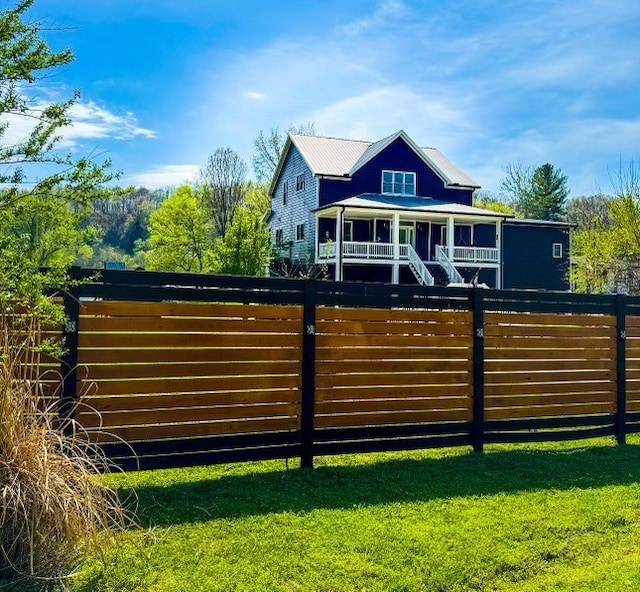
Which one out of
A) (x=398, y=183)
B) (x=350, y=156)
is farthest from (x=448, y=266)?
(x=350, y=156)

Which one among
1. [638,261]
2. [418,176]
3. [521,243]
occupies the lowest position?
[638,261]

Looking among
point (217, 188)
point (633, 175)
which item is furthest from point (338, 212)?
point (217, 188)

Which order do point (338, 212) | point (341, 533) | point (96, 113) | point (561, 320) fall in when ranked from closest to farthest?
point (341, 533)
point (96, 113)
point (561, 320)
point (338, 212)

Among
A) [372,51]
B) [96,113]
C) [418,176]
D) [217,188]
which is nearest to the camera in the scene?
[96,113]

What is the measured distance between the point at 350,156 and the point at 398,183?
8.81 ft

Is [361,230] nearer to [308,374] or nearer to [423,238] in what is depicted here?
[423,238]

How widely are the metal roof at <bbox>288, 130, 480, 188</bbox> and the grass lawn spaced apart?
20.3 m

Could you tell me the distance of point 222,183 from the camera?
34719 mm

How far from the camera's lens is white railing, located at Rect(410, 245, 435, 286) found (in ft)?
68.3

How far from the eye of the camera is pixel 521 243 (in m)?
27.4

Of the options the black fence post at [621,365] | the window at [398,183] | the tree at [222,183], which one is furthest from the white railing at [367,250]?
the black fence post at [621,365]

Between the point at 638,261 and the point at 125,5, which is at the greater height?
the point at 125,5

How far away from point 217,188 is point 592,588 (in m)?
33.9

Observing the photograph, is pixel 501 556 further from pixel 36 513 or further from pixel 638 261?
pixel 638 261
